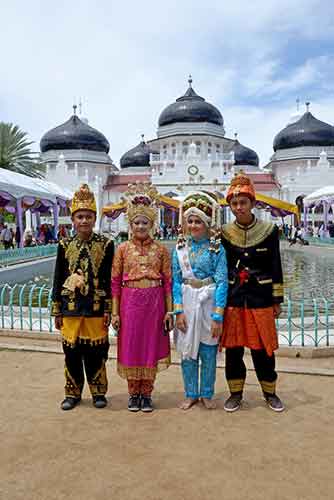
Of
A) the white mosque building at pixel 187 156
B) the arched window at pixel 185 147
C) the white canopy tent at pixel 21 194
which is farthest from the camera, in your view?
the arched window at pixel 185 147

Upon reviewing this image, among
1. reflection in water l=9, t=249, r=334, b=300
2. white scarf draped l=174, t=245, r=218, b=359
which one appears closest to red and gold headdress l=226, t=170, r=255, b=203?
white scarf draped l=174, t=245, r=218, b=359

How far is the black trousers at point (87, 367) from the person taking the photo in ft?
10.7

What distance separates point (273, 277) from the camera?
3.18 m

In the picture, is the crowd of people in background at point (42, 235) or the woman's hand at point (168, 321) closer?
the woman's hand at point (168, 321)

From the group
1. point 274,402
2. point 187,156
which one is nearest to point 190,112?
point 187,156

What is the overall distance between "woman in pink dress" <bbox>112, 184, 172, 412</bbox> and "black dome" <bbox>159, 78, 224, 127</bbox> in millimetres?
36202

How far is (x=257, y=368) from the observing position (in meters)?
3.28

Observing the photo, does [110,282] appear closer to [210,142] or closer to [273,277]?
[273,277]

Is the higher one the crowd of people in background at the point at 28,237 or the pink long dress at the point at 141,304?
the crowd of people in background at the point at 28,237

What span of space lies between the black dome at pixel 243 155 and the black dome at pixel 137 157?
8983mm

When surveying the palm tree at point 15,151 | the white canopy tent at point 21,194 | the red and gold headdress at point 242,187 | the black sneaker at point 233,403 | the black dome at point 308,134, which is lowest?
the black sneaker at point 233,403

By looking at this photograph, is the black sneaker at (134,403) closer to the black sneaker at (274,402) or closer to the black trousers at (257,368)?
the black trousers at (257,368)

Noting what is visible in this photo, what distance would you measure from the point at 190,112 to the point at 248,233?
36.3m

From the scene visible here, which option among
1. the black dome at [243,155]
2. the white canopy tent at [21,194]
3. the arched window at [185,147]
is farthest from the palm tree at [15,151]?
the black dome at [243,155]
